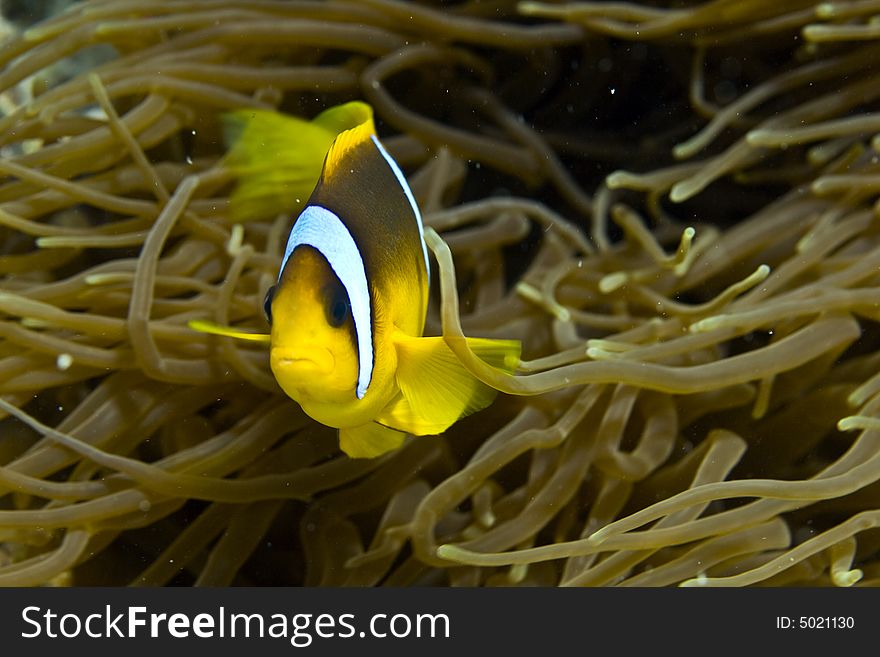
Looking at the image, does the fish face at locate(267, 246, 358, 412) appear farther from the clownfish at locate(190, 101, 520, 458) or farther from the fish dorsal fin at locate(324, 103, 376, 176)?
the fish dorsal fin at locate(324, 103, 376, 176)

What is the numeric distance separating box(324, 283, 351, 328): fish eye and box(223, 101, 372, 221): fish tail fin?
0.28m

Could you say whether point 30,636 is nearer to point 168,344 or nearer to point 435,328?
point 168,344

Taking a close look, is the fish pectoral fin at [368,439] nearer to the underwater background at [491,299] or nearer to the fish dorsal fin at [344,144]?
the underwater background at [491,299]

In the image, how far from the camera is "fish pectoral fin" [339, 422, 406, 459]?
33.9 inches

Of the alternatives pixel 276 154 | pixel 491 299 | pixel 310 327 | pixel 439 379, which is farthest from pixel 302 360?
pixel 491 299

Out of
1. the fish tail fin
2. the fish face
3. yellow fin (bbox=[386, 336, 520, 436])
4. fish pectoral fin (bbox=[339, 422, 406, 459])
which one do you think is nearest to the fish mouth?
the fish face

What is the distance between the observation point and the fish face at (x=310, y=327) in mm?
644

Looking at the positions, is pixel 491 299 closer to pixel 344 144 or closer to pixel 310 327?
pixel 344 144

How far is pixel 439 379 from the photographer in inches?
30.4

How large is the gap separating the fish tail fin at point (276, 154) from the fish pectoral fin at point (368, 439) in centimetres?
31

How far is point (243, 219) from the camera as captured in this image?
51.9 inches

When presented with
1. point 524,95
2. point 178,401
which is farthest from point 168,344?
point 524,95

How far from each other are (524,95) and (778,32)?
46 centimetres

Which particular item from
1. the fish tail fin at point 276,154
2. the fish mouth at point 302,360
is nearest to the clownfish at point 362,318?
the fish mouth at point 302,360
